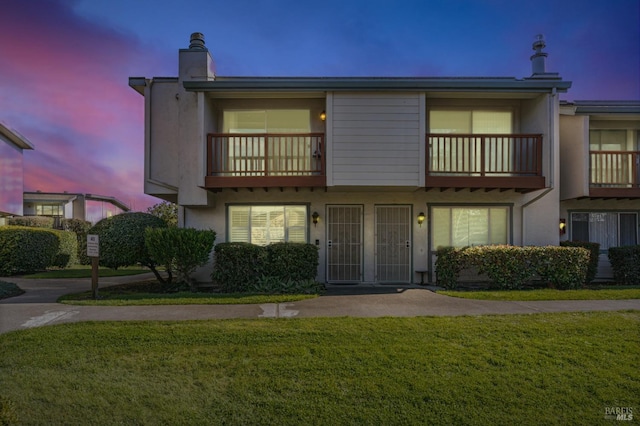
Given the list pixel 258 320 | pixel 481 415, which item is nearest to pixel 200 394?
pixel 258 320

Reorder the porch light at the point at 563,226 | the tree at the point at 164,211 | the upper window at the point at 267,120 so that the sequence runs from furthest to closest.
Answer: the tree at the point at 164,211
the porch light at the point at 563,226
the upper window at the point at 267,120

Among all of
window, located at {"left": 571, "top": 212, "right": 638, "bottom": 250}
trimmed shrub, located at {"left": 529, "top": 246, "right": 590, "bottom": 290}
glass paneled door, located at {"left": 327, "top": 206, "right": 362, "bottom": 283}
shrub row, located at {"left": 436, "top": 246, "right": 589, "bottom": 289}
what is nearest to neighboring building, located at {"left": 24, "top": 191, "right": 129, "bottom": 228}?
glass paneled door, located at {"left": 327, "top": 206, "right": 362, "bottom": 283}

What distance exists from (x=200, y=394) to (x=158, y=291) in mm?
6479

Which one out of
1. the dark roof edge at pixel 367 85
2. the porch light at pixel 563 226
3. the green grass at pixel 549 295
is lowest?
the green grass at pixel 549 295

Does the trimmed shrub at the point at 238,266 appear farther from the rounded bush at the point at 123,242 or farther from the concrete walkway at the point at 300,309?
the rounded bush at the point at 123,242

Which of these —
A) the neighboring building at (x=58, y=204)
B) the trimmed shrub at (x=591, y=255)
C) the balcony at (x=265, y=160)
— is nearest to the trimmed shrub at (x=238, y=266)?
the balcony at (x=265, y=160)

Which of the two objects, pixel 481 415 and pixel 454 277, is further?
pixel 454 277

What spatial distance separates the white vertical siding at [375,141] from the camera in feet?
29.6

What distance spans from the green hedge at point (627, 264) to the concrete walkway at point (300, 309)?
11.9 ft

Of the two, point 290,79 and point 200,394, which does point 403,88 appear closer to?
point 290,79

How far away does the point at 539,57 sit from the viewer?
11.0 m

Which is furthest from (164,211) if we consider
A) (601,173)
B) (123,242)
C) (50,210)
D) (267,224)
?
(601,173)

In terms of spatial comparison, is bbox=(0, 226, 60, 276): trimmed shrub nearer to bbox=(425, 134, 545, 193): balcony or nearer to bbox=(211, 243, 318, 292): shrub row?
bbox=(211, 243, 318, 292): shrub row

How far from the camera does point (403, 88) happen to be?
895 cm
